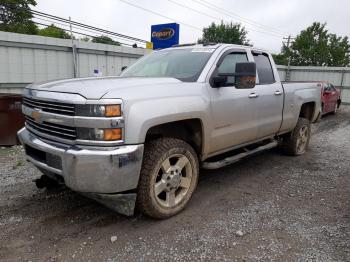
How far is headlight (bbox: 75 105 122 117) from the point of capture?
2727 mm

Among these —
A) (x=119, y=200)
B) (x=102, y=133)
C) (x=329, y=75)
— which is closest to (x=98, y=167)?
(x=102, y=133)

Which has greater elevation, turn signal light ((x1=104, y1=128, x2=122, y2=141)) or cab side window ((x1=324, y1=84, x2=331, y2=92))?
cab side window ((x1=324, y1=84, x2=331, y2=92))

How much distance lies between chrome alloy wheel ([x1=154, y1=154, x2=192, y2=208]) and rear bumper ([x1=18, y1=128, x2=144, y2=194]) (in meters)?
0.44

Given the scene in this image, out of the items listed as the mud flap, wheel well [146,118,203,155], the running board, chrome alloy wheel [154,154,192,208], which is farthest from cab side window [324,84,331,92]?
the mud flap

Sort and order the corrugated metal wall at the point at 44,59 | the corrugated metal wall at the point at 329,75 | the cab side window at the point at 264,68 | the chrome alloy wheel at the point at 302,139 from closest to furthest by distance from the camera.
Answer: the cab side window at the point at 264,68 < the chrome alloy wheel at the point at 302,139 < the corrugated metal wall at the point at 44,59 < the corrugated metal wall at the point at 329,75

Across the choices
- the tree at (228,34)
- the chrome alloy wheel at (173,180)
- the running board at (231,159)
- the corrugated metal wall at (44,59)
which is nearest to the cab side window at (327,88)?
the corrugated metal wall at (44,59)

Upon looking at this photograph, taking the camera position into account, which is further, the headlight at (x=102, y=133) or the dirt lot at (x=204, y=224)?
the dirt lot at (x=204, y=224)

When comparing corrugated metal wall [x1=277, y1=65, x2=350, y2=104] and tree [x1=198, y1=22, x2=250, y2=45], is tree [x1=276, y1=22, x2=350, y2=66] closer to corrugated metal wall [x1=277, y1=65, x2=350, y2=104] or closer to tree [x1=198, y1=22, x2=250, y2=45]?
tree [x1=198, y1=22, x2=250, y2=45]

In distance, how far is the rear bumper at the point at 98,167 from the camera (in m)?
2.74

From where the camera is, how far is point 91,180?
2793 mm

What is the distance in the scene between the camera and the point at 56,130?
3029 millimetres

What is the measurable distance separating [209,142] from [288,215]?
48.7 inches

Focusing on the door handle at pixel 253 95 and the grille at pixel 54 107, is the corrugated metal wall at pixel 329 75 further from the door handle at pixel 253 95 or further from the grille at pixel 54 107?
the grille at pixel 54 107

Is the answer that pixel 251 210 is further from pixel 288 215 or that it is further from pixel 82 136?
pixel 82 136
